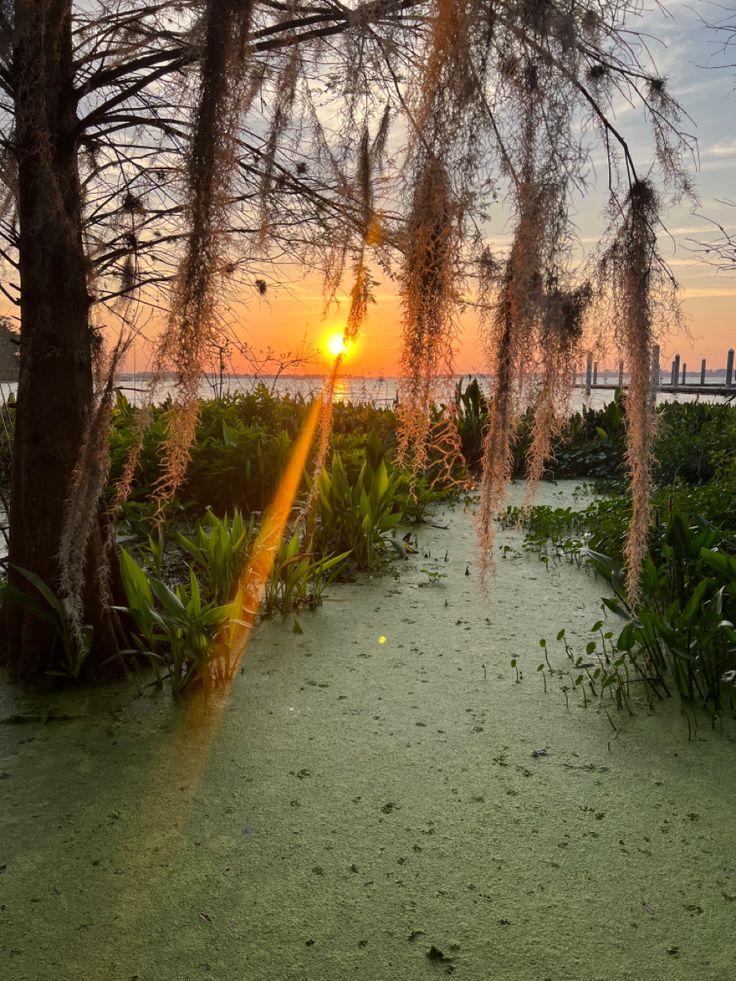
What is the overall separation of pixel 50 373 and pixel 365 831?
4.52ft

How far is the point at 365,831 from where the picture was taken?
62.2 inches

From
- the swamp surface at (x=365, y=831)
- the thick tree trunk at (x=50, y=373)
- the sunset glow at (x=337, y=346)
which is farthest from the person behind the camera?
the thick tree trunk at (x=50, y=373)

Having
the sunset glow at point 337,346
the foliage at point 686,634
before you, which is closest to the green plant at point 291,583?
the foliage at point 686,634

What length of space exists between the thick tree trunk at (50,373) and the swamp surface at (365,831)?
355mm

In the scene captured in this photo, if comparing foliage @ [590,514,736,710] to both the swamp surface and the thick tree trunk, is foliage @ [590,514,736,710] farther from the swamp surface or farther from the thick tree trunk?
the thick tree trunk

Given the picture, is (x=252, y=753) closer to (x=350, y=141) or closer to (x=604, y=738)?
(x=604, y=738)

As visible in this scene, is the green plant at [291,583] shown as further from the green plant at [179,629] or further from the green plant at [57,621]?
the green plant at [57,621]

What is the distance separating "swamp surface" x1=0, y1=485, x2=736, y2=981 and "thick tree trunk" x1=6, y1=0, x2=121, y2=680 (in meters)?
0.35

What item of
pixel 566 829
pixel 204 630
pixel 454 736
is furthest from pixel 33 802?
pixel 566 829

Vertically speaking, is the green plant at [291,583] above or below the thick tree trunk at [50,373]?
below

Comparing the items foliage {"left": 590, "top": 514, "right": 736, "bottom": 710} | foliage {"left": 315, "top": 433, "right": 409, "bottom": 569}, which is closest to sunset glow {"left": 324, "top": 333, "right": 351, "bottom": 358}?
foliage {"left": 590, "top": 514, "right": 736, "bottom": 710}

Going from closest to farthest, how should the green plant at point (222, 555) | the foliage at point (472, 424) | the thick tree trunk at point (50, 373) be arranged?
the thick tree trunk at point (50, 373)
the green plant at point (222, 555)
the foliage at point (472, 424)

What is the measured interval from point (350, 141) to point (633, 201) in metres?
0.57

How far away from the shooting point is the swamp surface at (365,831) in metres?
1.28
